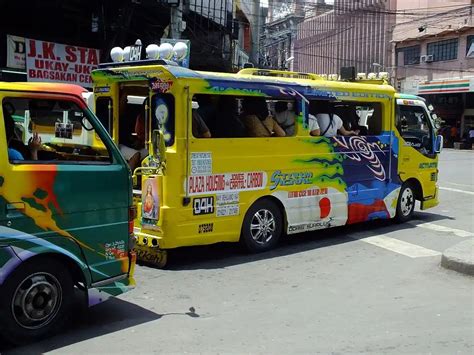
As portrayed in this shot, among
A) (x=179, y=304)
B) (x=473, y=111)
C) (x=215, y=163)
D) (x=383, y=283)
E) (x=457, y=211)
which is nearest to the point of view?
(x=179, y=304)

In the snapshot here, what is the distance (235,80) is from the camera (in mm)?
7051

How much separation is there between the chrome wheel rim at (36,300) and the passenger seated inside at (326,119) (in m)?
4.96

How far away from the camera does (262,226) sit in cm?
757

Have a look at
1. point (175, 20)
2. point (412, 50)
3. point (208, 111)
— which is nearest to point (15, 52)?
point (175, 20)

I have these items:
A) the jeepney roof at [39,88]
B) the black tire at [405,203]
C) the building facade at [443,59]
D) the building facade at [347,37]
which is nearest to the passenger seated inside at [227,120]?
the jeepney roof at [39,88]

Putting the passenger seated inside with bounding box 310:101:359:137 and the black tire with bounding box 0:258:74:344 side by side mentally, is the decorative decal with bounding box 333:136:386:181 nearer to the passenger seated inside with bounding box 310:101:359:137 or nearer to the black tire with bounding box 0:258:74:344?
the passenger seated inside with bounding box 310:101:359:137

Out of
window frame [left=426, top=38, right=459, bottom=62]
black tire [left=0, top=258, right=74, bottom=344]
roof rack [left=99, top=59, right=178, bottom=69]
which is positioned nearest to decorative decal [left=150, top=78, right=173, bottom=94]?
roof rack [left=99, top=59, right=178, bottom=69]

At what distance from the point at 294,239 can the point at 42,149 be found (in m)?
4.71

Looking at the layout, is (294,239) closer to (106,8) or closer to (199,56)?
(106,8)

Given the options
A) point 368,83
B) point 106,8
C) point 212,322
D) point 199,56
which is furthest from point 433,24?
point 212,322

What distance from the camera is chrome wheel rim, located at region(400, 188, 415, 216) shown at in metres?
9.87

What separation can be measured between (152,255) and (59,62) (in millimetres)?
10202

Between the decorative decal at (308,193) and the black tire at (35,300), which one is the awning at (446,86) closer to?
the decorative decal at (308,193)

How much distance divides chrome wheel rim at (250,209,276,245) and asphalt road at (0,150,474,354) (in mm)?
244
